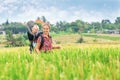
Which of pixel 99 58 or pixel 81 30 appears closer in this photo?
pixel 99 58

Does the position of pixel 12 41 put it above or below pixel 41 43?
below

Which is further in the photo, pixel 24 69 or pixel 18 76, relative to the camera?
pixel 24 69

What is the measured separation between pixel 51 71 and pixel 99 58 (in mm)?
2766

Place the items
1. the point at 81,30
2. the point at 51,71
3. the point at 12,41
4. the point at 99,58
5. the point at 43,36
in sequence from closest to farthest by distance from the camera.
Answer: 1. the point at 51,71
2. the point at 99,58
3. the point at 43,36
4. the point at 12,41
5. the point at 81,30

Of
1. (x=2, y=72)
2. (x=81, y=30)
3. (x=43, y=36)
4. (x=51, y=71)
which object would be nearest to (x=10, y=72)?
(x=2, y=72)

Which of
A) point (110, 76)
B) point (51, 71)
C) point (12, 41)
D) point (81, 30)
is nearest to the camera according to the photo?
point (110, 76)

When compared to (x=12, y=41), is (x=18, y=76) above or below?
above

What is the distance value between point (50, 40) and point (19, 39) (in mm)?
100122

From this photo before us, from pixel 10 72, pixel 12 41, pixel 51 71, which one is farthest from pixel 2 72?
pixel 12 41

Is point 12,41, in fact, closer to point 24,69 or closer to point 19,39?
point 19,39

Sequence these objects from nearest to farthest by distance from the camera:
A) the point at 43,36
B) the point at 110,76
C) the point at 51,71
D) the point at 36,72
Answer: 1. the point at 110,76
2. the point at 51,71
3. the point at 36,72
4. the point at 43,36

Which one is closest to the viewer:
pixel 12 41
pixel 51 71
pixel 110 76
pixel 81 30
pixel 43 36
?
pixel 110 76

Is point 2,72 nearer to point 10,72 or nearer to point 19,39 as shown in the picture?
point 10,72

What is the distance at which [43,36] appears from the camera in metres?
11.0
